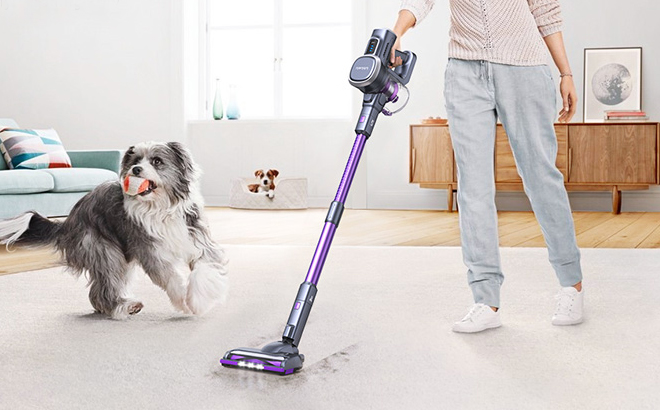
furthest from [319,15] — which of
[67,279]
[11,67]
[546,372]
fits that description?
[546,372]

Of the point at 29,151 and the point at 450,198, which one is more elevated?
the point at 29,151

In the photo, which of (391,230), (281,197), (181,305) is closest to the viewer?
(181,305)

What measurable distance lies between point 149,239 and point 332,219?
0.71 meters

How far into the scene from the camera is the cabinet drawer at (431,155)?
236 inches

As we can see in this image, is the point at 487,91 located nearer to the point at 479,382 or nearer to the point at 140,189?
the point at 479,382

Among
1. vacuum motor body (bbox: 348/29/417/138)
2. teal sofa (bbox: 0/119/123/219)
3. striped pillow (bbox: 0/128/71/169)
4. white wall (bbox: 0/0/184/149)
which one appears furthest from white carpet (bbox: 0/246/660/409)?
white wall (bbox: 0/0/184/149)

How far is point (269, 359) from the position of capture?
4.75 ft

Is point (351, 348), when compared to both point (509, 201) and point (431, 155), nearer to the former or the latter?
point (431, 155)

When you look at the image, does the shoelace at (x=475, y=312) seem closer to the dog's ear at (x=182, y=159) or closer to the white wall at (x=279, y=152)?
the dog's ear at (x=182, y=159)

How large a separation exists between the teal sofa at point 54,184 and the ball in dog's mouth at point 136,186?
7.30ft

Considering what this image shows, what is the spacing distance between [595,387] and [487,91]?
813mm

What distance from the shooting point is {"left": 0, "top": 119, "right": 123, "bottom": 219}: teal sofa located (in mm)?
4199

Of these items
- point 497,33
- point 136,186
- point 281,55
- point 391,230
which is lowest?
point 391,230

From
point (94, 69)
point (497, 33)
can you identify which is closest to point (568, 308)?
point (497, 33)
